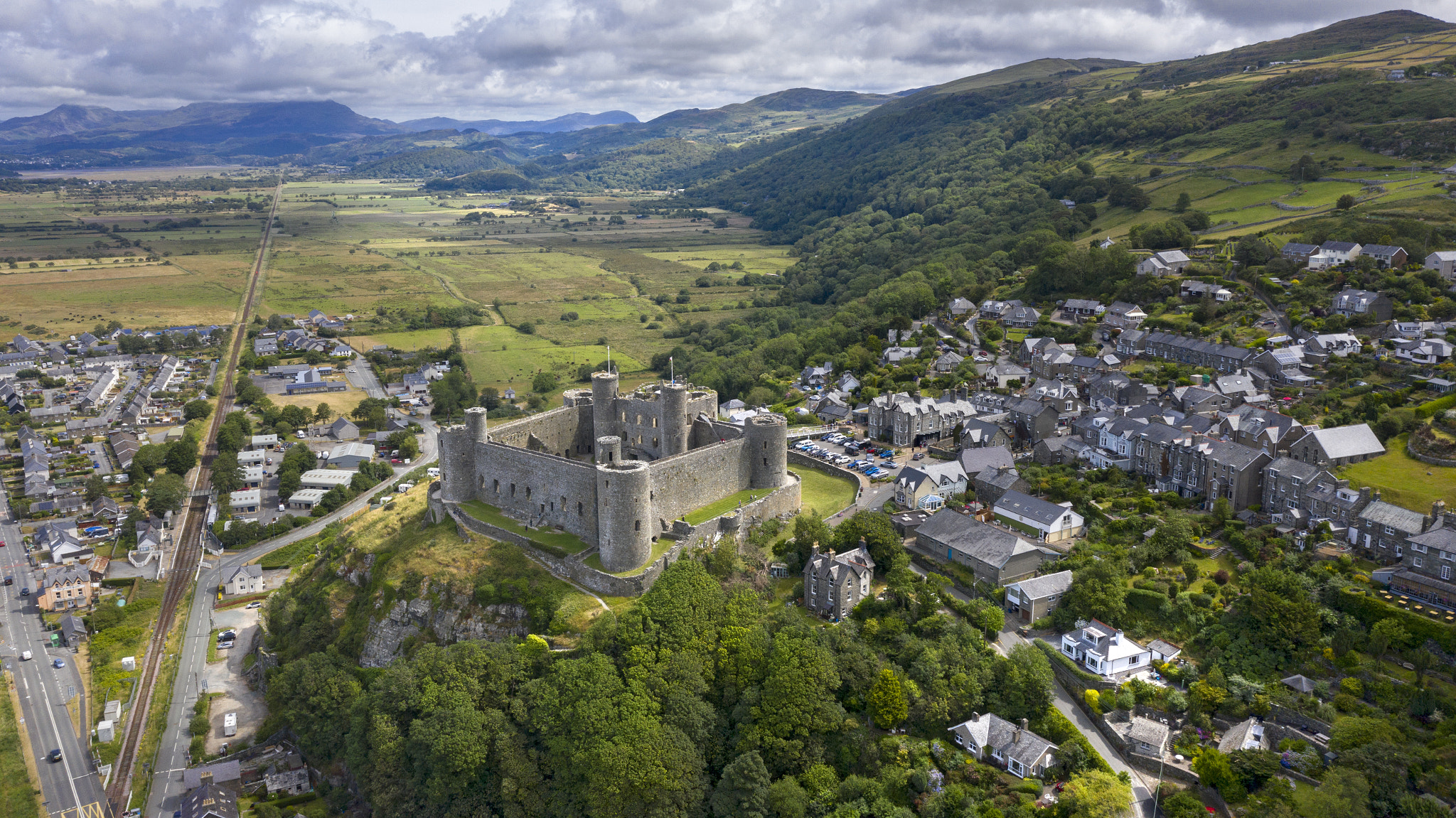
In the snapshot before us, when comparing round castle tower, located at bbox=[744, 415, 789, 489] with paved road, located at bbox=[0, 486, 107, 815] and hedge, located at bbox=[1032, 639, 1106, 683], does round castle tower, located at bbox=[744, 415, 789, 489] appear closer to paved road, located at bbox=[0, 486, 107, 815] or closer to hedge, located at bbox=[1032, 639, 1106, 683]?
hedge, located at bbox=[1032, 639, 1106, 683]

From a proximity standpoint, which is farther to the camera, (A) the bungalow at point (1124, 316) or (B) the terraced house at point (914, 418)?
(A) the bungalow at point (1124, 316)

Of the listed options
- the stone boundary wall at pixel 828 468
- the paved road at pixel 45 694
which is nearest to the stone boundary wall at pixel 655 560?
the stone boundary wall at pixel 828 468

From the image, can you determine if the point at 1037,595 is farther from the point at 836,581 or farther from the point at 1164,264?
the point at 1164,264

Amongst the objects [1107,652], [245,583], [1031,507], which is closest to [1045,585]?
[1107,652]

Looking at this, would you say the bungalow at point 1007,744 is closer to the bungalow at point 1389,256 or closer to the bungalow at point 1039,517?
the bungalow at point 1039,517

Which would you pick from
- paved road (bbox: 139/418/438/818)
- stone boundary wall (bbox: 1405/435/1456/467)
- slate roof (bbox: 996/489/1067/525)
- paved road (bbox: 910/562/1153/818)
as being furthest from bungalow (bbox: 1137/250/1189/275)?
paved road (bbox: 139/418/438/818)

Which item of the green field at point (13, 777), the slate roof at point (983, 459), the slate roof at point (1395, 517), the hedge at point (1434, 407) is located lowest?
the green field at point (13, 777)
